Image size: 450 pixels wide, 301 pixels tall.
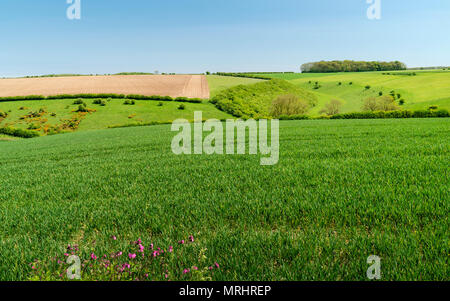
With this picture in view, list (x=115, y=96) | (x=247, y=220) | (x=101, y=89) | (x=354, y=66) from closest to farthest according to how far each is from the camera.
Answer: (x=247, y=220)
(x=115, y=96)
(x=101, y=89)
(x=354, y=66)

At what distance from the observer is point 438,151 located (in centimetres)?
831

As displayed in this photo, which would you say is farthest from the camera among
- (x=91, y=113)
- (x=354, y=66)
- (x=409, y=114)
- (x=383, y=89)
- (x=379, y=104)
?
(x=354, y=66)

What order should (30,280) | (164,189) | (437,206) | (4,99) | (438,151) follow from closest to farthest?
(30,280)
(437,206)
(164,189)
(438,151)
(4,99)

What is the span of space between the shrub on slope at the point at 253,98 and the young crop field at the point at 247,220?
166ft

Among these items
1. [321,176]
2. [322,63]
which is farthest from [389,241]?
[322,63]

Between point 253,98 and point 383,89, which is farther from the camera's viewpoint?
point 383,89

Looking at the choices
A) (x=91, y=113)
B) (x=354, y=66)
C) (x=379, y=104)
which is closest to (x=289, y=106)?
(x=379, y=104)

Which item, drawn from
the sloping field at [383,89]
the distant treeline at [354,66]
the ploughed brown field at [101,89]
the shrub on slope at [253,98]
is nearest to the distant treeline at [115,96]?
the ploughed brown field at [101,89]

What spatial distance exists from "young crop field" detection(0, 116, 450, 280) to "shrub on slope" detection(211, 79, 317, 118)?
166ft

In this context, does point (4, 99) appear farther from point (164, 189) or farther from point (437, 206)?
point (437, 206)

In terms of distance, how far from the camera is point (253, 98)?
74125 millimetres

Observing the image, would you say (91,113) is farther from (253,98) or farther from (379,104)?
(379,104)

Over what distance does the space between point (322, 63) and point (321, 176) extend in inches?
5937

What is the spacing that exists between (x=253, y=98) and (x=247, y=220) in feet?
238
